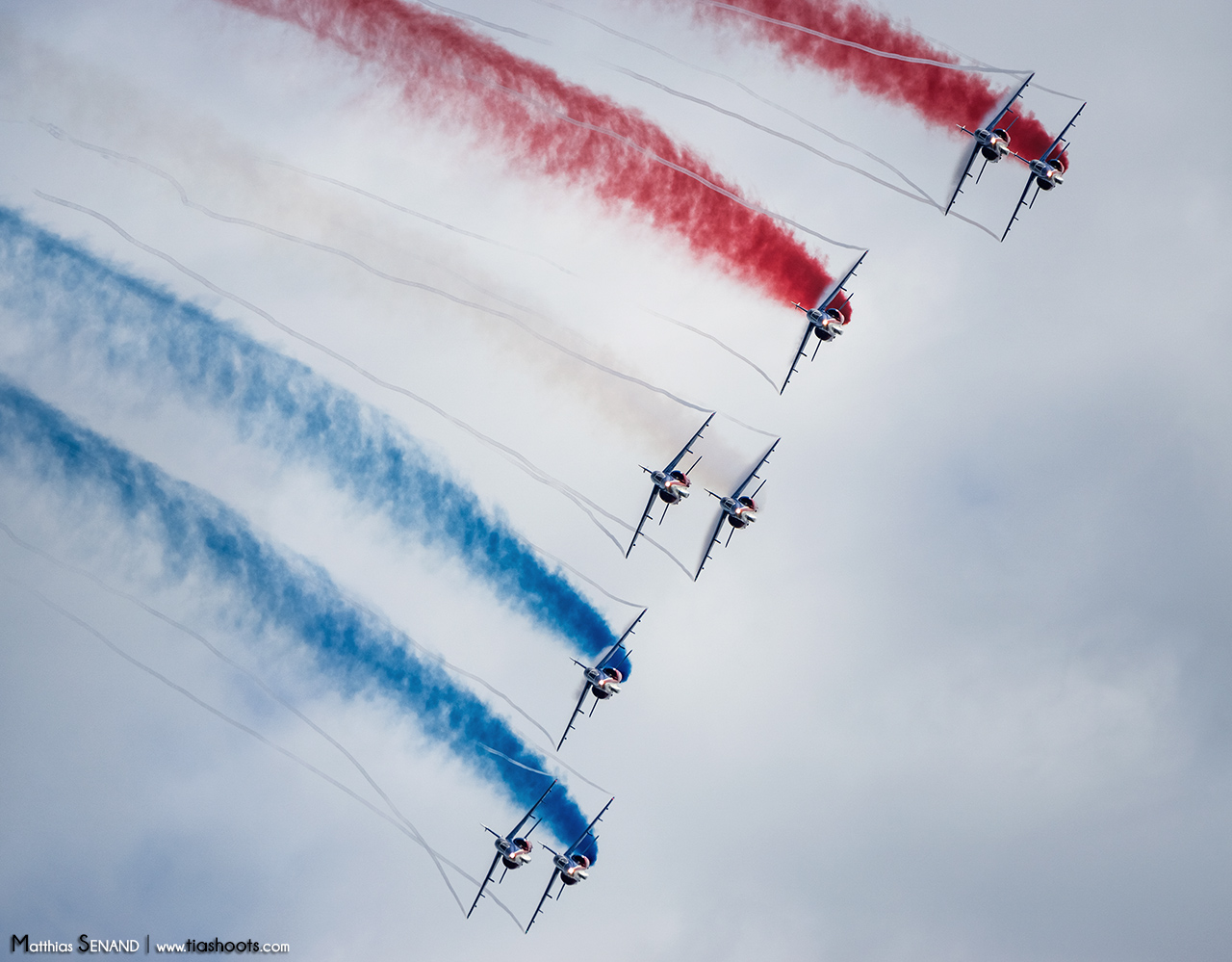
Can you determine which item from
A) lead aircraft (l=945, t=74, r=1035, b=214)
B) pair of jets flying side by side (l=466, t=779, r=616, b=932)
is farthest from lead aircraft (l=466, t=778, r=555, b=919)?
lead aircraft (l=945, t=74, r=1035, b=214)

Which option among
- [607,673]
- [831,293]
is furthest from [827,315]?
[607,673]

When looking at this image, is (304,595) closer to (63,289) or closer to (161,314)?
(161,314)

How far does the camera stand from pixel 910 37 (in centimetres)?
4653

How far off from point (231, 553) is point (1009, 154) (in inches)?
1749

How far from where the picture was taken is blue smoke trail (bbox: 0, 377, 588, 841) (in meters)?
44.3

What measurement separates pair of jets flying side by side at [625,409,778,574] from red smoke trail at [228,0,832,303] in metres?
9.47

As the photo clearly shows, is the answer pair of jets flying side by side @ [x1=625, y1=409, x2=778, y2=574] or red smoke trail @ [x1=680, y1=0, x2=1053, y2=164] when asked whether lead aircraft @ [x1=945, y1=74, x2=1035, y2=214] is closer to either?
red smoke trail @ [x1=680, y1=0, x2=1053, y2=164]

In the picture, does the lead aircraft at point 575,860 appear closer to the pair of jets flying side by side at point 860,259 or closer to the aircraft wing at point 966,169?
the pair of jets flying side by side at point 860,259

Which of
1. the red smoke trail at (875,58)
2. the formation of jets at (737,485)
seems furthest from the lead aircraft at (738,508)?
the red smoke trail at (875,58)

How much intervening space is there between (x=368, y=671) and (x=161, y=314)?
1972cm

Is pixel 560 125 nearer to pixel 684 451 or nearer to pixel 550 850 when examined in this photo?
pixel 684 451

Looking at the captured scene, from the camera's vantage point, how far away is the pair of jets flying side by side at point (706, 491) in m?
47.7

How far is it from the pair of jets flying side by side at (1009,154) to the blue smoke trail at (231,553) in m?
36.5

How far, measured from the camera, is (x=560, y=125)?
4566 cm
